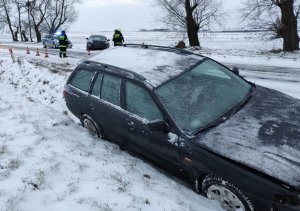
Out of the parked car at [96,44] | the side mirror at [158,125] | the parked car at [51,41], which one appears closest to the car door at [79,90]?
the side mirror at [158,125]

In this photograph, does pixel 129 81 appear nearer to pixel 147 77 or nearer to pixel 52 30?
pixel 147 77

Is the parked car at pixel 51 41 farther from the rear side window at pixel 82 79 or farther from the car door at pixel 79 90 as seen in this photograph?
the rear side window at pixel 82 79

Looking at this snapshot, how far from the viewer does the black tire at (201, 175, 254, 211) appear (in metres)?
3.74

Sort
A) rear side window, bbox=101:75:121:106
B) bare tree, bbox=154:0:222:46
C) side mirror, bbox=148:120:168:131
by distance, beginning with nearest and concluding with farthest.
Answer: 1. side mirror, bbox=148:120:168:131
2. rear side window, bbox=101:75:121:106
3. bare tree, bbox=154:0:222:46

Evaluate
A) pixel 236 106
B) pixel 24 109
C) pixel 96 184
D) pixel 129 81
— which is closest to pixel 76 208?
pixel 96 184

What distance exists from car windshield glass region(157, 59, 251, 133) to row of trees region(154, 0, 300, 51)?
16.8 metres

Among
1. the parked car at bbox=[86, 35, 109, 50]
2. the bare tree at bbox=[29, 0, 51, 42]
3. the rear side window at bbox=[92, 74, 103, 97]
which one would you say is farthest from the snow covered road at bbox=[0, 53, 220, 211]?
the bare tree at bbox=[29, 0, 51, 42]

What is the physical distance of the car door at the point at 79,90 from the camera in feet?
20.5

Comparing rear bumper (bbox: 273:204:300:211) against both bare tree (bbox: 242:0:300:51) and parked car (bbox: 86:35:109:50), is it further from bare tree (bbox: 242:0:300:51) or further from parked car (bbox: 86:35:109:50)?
parked car (bbox: 86:35:109:50)

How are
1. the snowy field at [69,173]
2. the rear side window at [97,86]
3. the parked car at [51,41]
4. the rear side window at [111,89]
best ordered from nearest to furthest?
the snowy field at [69,173] < the rear side window at [111,89] < the rear side window at [97,86] < the parked car at [51,41]

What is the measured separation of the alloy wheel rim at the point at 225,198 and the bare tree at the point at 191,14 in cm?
2448

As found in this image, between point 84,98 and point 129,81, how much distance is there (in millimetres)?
1389

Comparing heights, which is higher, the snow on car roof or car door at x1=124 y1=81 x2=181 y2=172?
the snow on car roof

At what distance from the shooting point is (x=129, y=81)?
5215mm
